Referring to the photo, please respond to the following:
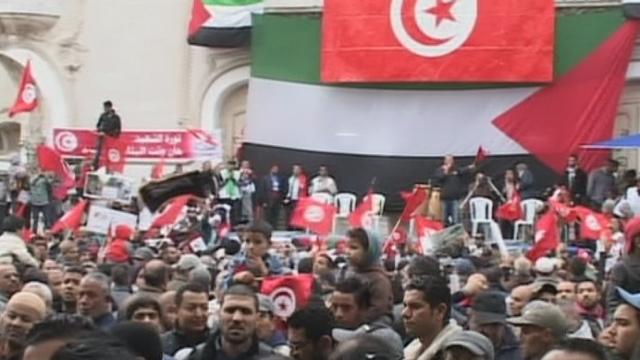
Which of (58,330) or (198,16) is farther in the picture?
(198,16)

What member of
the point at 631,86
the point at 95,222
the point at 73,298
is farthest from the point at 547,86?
the point at 73,298

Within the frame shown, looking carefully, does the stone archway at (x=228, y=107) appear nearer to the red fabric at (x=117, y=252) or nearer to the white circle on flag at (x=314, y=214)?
the white circle on flag at (x=314, y=214)

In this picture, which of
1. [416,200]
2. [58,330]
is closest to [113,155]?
[416,200]

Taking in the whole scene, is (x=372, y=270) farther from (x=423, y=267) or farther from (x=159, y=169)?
(x=159, y=169)

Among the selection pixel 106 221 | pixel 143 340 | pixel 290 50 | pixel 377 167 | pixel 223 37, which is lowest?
pixel 143 340

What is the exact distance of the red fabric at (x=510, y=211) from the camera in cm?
2458

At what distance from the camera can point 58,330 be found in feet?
13.5

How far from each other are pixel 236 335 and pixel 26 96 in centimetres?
2423

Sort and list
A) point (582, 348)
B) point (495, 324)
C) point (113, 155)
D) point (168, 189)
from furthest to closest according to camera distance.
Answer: point (113, 155), point (168, 189), point (495, 324), point (582, 348)

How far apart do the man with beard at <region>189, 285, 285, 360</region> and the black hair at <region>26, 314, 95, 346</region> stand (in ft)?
9.11

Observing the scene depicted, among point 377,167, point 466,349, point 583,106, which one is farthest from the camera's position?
point 377,167

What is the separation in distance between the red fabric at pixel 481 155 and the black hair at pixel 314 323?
21065 millimetres

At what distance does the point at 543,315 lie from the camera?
23.5ft

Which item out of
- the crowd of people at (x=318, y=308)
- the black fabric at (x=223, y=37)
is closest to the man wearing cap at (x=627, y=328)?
the crowd of people at (x=318, y=308)
